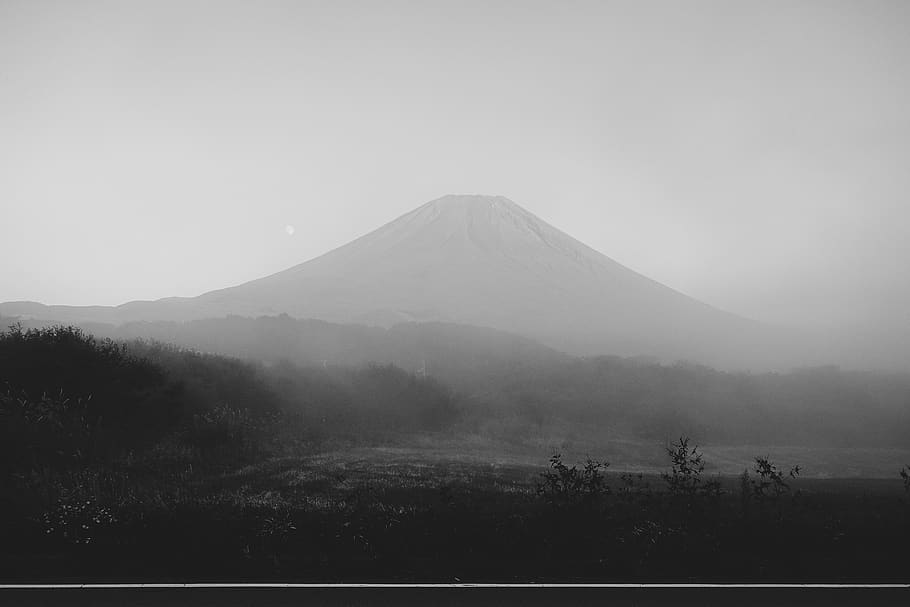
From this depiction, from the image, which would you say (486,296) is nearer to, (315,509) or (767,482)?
(767,482)

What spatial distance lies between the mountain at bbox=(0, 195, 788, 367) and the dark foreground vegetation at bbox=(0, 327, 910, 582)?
60760mm

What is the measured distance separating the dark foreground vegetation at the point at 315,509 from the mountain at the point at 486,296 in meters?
60.8

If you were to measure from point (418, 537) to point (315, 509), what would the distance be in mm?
3401

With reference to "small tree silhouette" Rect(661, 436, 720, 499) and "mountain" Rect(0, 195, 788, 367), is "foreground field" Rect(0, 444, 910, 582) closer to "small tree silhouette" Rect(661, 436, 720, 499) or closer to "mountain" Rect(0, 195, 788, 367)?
"small tree silhouette" Rect(661, 436, 720, 499)

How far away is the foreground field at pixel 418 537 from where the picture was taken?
326 inches

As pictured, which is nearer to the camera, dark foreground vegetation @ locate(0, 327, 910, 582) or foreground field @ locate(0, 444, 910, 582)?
foreground field @ locate(0, 444, 910, 582)

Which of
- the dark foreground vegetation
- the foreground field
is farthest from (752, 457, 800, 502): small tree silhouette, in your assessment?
the foreground field

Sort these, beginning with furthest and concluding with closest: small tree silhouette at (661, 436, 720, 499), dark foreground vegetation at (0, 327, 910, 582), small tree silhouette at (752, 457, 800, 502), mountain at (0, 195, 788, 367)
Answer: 1. mountain at (0, 195, 788, 367)
2. small tree silhouette at (752, 457, 800, 502)
3. small tree silhouette at (661, 436, 720, 499)
4. dark foreground vegetation at (0, 327, 910, 582)

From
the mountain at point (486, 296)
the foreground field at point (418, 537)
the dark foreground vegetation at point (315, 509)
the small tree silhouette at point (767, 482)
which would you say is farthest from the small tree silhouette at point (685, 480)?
the mountain at point (486, 296)

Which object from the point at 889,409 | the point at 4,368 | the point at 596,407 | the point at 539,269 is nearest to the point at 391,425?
the point at 596,407

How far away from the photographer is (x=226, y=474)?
62.5 feet

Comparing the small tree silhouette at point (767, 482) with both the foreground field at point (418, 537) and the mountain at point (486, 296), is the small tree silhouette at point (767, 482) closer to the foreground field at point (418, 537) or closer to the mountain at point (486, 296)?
the foreground field at point (418, 537)

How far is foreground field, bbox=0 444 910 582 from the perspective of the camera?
827 cm

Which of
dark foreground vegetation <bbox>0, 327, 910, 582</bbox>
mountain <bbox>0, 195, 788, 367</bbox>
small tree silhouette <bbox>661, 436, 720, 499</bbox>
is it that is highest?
mountain <bbox>0, 195, 788, 367</bbox>
